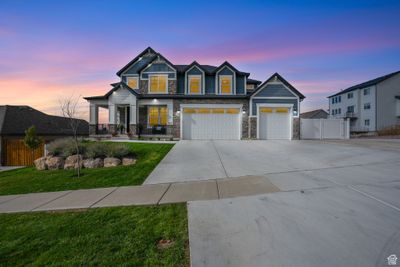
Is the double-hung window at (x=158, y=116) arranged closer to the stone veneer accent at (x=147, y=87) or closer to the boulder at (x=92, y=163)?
the stone veneer accent at (x=147, y=87)

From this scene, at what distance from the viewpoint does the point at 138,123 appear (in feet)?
56.9

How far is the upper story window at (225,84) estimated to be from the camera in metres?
18.8

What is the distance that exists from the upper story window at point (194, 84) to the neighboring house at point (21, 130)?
11605 mm

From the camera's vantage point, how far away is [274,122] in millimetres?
16891

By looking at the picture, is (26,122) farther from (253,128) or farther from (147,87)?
(253,128)

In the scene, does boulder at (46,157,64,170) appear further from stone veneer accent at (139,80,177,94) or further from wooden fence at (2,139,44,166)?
stone veneer accent at (139,80,177,94)

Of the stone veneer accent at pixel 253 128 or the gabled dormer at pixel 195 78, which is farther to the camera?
the gabled dormer at pixel 195 78

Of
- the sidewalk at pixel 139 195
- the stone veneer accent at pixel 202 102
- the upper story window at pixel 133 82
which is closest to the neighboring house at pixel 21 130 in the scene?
the upper story window at pixel 133 82

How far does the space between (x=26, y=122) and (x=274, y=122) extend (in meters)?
26.6

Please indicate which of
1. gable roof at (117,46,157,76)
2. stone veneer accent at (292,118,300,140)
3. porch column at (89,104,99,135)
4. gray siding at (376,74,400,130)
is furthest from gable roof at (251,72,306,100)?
gray siding at (376,74,400,130)

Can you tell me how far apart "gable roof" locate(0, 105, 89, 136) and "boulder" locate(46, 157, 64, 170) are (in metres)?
10.8

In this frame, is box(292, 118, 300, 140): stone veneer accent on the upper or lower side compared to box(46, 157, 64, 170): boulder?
upper

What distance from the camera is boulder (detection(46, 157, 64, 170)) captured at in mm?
9844

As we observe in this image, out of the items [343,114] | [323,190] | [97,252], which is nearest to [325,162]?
[323,190]
